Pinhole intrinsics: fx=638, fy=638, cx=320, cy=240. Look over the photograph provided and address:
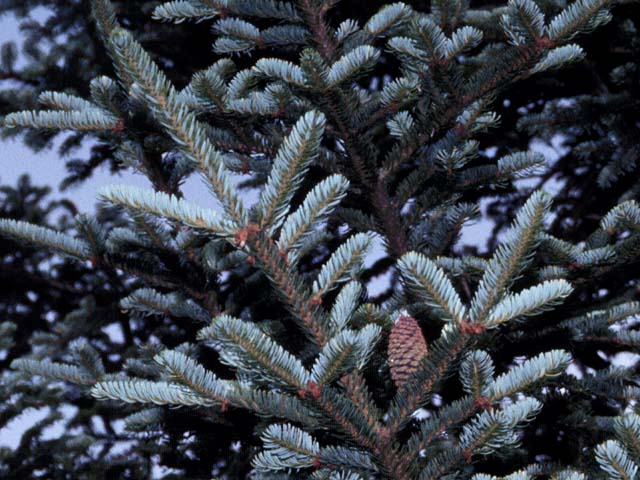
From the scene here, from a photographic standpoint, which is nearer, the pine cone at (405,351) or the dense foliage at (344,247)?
the dense foliage at (344,247)

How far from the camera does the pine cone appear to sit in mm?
1501

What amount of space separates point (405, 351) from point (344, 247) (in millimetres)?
312

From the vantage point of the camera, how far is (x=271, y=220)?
1235 mm

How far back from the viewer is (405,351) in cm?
151

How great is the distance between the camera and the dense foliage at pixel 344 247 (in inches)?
49.4

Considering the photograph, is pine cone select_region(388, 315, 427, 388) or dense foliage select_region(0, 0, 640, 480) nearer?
dense foliage select_region(0, 0, 640, 480)

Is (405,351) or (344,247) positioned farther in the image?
(405,351)

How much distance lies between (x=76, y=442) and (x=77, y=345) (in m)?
1.86

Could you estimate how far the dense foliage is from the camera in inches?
49.4

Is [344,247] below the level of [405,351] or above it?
above

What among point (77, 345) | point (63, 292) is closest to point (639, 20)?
point (77, 345)

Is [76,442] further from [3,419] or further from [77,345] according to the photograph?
[77,345]

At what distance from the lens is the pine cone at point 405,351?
150cm

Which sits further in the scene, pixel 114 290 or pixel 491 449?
pixel 114 290
